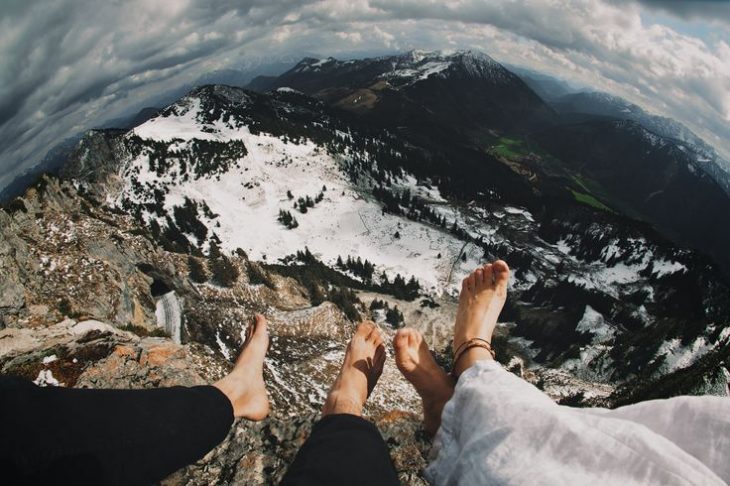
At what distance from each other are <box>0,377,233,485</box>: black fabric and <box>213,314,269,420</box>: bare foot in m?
1.20

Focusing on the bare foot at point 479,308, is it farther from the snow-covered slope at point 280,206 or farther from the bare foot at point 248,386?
the snow-covered slope at point 280,206

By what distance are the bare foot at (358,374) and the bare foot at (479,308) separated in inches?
50.2

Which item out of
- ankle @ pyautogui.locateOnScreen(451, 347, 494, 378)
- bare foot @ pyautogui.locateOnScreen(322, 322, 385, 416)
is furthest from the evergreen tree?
ankle @ pyautogui.locateOnScreen(451, 347, 494, 378)

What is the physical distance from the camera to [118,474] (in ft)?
8.63

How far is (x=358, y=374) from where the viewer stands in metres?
5.41

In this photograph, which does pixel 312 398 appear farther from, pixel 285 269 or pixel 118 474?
pixel 285 269

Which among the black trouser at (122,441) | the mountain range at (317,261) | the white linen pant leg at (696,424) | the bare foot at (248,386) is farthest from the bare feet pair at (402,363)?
the white linen pant leg at (696,424)

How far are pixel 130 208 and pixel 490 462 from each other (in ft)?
309

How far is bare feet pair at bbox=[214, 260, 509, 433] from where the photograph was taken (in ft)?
15.3

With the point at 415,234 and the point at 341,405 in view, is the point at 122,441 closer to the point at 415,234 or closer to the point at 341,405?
the point at 341,405

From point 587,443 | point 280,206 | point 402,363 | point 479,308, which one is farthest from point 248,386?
point 280,206

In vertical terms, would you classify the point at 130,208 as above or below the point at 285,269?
above

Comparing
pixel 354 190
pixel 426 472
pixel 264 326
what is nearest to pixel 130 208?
pixel 354 190

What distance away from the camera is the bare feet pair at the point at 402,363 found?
→ 15.3 ft
